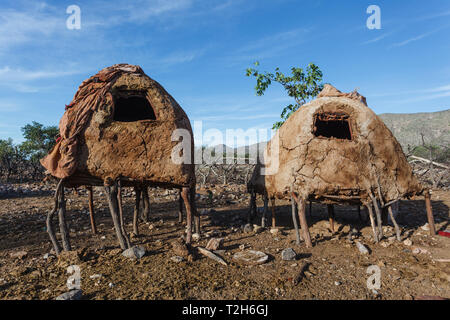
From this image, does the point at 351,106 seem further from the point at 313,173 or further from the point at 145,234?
the point at 145,234

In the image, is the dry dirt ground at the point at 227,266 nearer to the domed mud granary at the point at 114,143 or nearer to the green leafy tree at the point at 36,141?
the domed mud granary at the point at 114,143

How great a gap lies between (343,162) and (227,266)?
355 centimetres

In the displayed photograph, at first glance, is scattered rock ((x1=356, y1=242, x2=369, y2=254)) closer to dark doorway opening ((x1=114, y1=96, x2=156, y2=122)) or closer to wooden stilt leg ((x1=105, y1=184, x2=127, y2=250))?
wooden stilt leg ((x1=105, y1=184, x2=127, y2=250))

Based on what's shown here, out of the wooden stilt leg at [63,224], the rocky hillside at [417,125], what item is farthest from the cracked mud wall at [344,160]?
the rocky hillside at [417,125]

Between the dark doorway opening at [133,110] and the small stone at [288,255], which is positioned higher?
the dark doorway opening at [133,110]

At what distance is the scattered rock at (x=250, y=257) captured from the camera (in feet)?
17.1

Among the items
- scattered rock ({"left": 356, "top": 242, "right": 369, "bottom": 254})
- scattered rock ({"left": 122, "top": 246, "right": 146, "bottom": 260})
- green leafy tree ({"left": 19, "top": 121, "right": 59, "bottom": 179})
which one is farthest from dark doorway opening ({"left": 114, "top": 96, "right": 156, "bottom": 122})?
green leafy tree ({"left": 19, "top": 121, "right": 59, "bottom": 179})

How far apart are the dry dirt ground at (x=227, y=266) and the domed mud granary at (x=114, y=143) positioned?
0.84 metres

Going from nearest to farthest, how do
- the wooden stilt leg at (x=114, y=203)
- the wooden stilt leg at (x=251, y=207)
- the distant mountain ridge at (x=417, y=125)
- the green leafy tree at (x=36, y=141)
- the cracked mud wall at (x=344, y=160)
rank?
the wooden stilt leg at (x=114, y=203) → the cracked mud wall at (x=344, y=160) → the wooden stilt leg at (x=251, y=207) → the green leafy tree at (x=36, y=141) → the distant mountain ridge at (x=417, y=125)

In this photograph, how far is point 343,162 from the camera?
6.11 m

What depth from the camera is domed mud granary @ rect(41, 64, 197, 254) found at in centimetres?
523

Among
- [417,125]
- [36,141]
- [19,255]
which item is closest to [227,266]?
[19,255]

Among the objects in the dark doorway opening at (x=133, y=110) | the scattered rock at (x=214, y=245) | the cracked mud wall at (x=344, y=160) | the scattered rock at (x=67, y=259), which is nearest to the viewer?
the scattered rock at (x=67, y=259)
